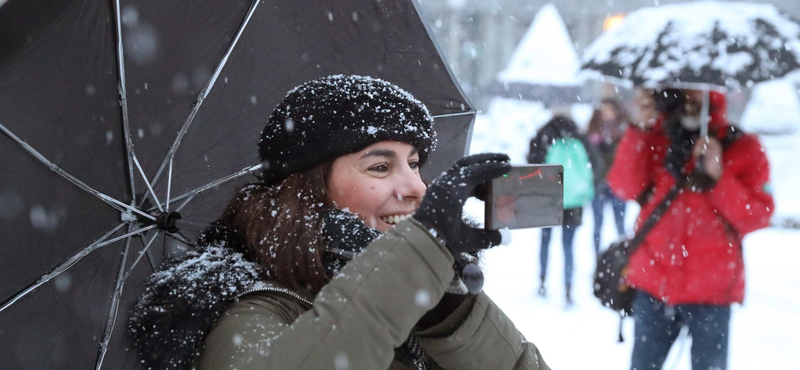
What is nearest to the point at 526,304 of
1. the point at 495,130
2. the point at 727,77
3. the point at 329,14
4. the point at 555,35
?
the point at 727,77

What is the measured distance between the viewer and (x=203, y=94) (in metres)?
2.28

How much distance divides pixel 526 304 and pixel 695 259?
128 inches

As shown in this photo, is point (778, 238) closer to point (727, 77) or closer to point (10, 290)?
point (727, 77)

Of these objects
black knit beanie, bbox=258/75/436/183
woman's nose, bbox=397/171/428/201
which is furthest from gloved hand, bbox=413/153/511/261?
black knit beanie, bbox=258/75/436/183

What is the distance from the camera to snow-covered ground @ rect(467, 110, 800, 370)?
532 centimetres

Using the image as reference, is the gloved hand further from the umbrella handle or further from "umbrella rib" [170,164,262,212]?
the umbrella handle

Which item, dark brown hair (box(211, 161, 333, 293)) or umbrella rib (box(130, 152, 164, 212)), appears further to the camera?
umbrella rib (box(130, 152, 164, 212))

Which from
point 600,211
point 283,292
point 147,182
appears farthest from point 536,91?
point 283,292

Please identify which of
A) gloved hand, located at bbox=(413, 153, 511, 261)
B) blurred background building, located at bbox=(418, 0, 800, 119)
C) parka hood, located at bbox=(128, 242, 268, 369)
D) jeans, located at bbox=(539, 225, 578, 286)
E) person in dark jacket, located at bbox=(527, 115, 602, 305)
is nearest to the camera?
gloved hand, located at bbox=(413, 153, 511, 261)

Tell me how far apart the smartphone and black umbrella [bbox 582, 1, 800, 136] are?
2.24m

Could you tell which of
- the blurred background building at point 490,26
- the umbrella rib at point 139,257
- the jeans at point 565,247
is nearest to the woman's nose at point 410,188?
the umbrella rib at point 139,257

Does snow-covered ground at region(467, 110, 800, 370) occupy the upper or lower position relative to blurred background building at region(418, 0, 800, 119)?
lower

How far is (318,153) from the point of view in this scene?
2.04 m

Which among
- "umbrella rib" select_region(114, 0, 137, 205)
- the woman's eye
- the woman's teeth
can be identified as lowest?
the woman's teeth
